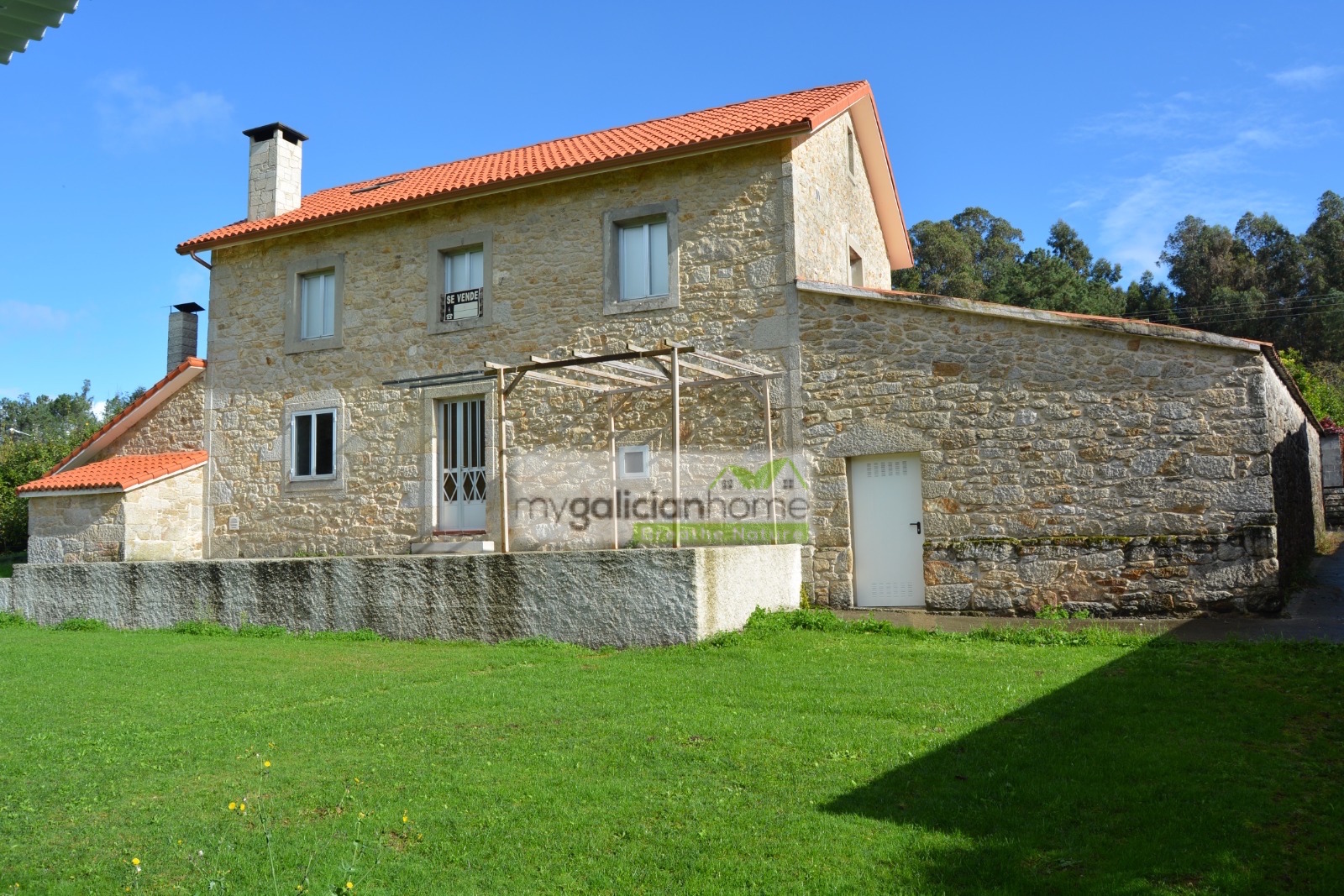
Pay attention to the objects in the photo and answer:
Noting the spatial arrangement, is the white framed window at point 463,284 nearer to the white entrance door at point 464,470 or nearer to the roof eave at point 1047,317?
the white entrance door at point 464,470

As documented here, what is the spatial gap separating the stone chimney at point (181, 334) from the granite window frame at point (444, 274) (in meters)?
5.74

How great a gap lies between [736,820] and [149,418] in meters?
A: 14.5

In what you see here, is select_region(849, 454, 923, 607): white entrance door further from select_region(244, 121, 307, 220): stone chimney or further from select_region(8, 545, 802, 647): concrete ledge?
select_region(244, 121, 307, 220): stone chimney

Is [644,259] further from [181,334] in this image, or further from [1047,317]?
[181,334]

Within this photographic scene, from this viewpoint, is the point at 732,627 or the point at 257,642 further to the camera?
the point at 257,642

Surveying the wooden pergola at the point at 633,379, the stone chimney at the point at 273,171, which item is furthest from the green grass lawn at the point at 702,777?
the stone chimney at the point at 273,171

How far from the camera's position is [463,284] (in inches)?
536

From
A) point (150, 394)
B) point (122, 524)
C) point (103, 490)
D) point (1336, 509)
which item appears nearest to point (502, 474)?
point (122, 524)

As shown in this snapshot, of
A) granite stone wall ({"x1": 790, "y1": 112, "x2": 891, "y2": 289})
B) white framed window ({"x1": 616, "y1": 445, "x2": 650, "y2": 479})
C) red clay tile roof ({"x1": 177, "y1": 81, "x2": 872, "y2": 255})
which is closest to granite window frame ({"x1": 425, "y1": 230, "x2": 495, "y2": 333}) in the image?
red clay tile roof ({"x1": 177, "y1": 81, "x2": 872, "y2": 255})

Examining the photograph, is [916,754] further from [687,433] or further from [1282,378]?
[1282,378]

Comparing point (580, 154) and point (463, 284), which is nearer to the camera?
point (580, 154)

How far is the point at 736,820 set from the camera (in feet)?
14.2

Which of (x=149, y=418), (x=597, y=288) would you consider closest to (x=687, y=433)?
(x=597, y=288)

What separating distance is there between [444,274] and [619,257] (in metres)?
2.71
